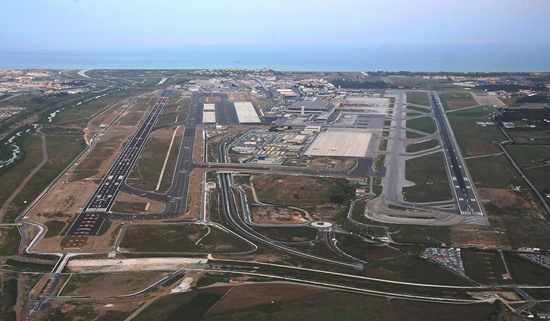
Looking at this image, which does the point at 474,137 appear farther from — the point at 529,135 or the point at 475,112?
the point at 475,112

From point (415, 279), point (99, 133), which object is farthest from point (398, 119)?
point (415, 279)

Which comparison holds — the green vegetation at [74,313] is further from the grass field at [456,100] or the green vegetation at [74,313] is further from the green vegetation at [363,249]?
the grass field at [456,100]

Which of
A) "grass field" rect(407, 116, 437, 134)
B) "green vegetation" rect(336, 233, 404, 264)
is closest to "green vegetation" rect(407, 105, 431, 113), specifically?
"grass field" rect(407, 116, 437, 134)

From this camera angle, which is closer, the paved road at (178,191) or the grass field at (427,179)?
the paved road at (178,191)

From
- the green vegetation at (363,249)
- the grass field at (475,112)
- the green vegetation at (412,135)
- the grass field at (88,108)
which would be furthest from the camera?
the grass field at (475,112)

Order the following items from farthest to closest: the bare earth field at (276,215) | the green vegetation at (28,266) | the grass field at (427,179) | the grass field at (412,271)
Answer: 1. the grass field at (427,179)
2. the bare earth field at (276,215)
3. the green vegetation at (28,266)
4. the grass field at (412,271)

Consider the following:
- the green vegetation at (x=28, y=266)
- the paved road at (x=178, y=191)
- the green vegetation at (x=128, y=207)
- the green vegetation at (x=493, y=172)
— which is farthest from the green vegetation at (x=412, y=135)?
the green vegetation at (x=28, y=266)

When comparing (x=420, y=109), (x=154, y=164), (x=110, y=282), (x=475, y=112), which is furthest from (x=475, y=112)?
(x=110, y=282)
